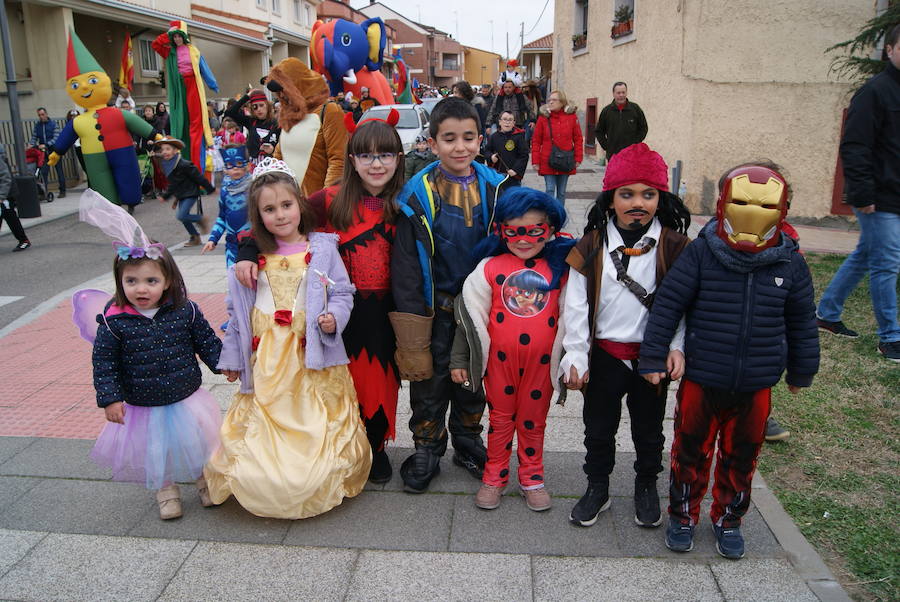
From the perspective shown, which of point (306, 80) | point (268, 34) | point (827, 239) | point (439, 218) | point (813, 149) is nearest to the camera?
point (439, 218)

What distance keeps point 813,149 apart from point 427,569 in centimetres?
906

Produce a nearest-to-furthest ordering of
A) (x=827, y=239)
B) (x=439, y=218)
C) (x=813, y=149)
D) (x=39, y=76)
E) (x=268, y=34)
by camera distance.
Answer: (x=439, y=218)
(x=827, y=239)
(x=813, y=149)
(x=39, y=76)
(x=268, y=34)

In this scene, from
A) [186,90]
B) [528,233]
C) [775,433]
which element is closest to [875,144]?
[775,433]

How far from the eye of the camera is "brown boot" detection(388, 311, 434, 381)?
3.11m

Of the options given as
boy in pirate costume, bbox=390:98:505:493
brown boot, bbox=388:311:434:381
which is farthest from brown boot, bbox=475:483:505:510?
brown boot, bbox=388:311:434:381

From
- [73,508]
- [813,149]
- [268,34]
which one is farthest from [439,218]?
[268,34]

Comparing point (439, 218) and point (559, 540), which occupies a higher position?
point (439, 218)

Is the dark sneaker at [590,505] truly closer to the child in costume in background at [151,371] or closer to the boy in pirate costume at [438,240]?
the boy in pirate costume at [438,240]

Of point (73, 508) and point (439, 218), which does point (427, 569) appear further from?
point (73, 508)

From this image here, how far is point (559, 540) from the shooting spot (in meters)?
2.95

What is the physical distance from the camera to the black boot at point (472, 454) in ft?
11.6

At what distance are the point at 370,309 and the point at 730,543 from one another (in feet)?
6.01

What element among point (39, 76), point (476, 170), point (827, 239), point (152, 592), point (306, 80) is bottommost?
point (152, 592)

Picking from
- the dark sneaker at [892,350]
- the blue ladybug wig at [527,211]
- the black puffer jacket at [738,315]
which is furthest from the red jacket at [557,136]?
the black puffer jacket at [738,315]
